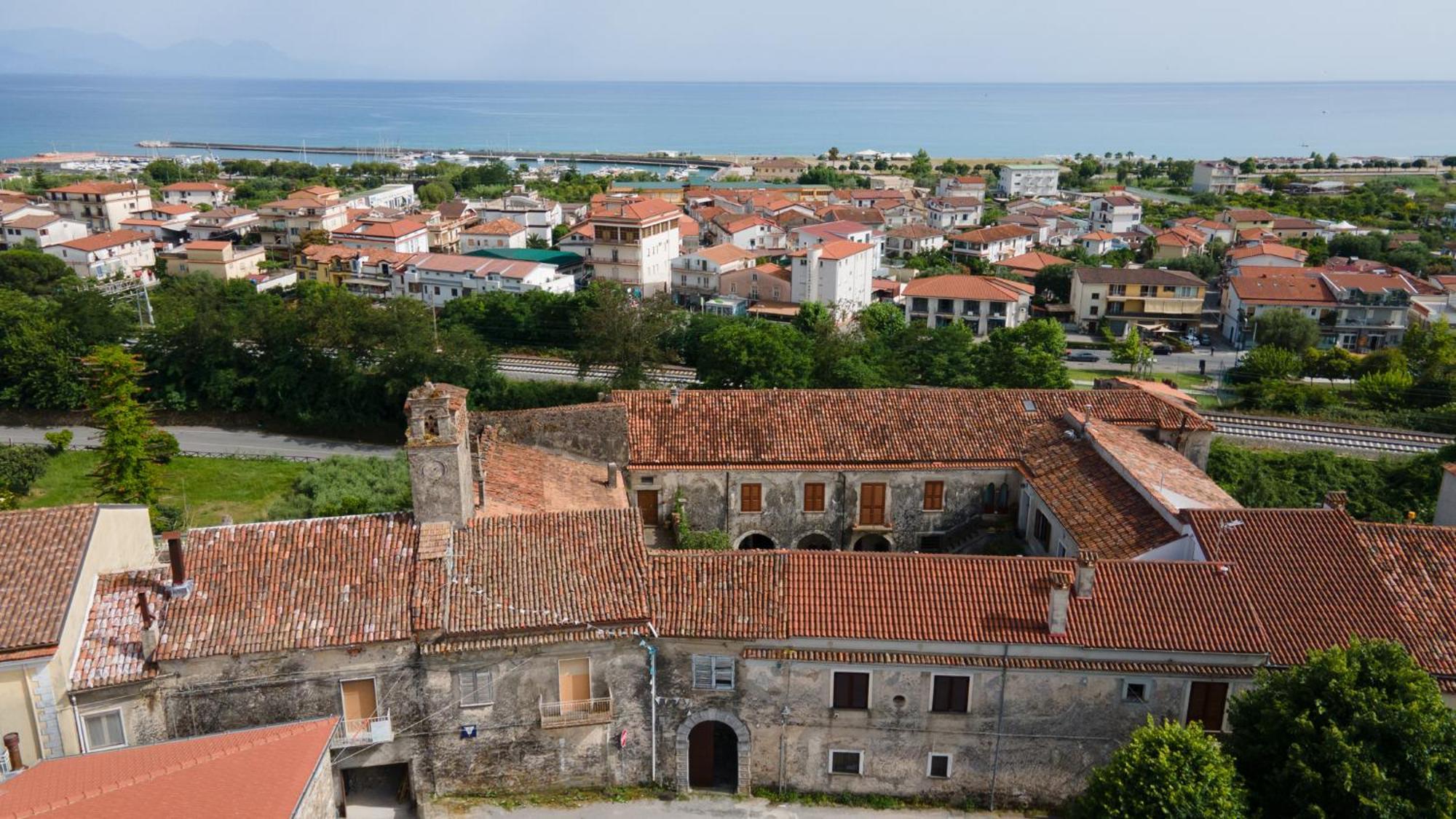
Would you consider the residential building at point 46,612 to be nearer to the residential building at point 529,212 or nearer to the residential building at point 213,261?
the residential building at point 213,261

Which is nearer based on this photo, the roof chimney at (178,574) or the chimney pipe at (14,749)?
the chimney pipe at (14,749)

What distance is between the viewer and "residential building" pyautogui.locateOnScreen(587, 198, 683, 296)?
91.9 meters

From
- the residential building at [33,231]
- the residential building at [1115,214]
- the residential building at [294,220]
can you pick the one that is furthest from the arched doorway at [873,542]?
the residential building at [1115,214]

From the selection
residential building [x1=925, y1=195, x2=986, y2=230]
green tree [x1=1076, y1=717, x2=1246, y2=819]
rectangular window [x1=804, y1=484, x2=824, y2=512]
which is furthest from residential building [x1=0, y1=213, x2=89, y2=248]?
green tree [x1=1076, y1=717, x2=1246, y2=819]

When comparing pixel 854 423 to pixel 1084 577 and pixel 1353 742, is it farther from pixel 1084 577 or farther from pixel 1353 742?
pixel 1353 742

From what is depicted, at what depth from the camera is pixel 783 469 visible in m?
31.2

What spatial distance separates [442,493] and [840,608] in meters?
9.04

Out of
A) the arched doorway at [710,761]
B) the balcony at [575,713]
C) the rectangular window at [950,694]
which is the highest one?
the rectangular window at [950,694]

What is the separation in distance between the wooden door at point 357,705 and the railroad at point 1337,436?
133ft

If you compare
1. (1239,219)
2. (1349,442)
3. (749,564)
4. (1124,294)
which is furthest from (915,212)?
(749,564)

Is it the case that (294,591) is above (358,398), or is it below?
above

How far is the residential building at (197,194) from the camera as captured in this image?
138875 millimetres

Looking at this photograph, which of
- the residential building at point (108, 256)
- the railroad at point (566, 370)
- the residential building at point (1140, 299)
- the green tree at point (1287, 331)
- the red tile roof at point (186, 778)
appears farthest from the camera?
the residential building at point (108, 256)

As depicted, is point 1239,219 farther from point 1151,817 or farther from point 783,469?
point 1151,817
